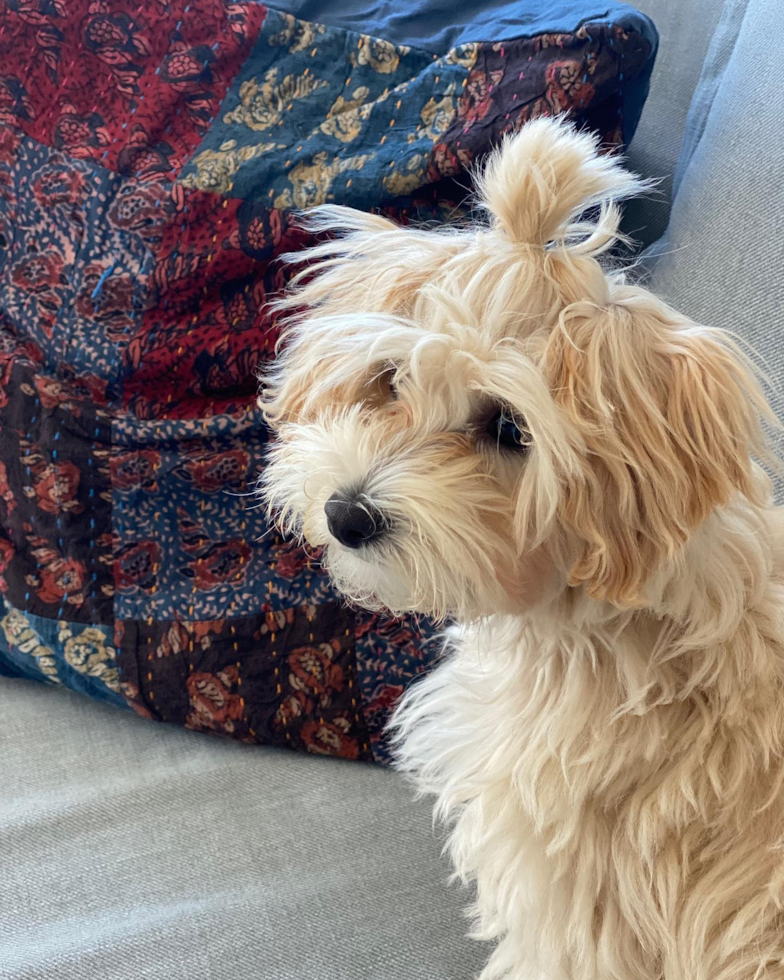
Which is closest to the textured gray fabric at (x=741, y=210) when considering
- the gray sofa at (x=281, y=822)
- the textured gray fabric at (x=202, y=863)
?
the gray sofa at (x=281, y=822)

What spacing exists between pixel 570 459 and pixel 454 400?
12 centimetres

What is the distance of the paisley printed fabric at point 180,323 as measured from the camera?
1292 millimetres

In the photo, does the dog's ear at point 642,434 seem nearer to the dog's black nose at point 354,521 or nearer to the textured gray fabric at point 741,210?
the dog's black nose at point 354,521

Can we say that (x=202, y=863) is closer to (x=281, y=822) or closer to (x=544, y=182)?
(x=281, y=822)

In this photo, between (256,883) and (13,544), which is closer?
(256,883)

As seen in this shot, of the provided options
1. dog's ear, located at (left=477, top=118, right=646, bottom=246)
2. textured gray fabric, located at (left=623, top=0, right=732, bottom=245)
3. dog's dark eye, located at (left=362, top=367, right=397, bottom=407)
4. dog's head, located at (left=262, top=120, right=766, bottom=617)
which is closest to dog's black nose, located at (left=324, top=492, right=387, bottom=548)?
dog's head, located at (left=262, top=120, right=766, bottom=617)

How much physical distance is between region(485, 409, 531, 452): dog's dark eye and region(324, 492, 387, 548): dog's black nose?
127 millimetres

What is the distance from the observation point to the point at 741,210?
43.7 inches

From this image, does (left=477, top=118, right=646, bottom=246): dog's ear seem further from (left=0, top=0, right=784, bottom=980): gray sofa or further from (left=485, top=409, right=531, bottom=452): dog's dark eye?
(left=0, top=0, right=784, bottom=980): gray sofa

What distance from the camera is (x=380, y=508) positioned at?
726 millimetres

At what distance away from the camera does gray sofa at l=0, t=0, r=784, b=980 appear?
3.42 feet

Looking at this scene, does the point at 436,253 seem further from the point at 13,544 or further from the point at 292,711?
the point at 13,544

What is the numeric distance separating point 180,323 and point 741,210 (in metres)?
0.86

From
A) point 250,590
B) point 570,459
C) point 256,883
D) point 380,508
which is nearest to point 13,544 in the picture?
point 250,590
